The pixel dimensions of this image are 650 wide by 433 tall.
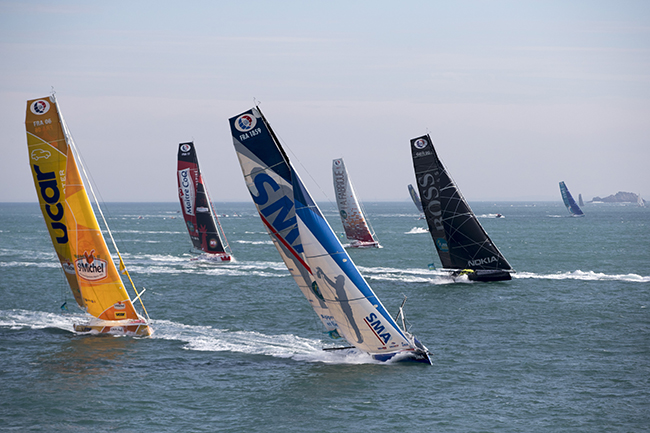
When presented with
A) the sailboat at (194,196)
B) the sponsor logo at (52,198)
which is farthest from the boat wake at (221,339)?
the sailboat at (194,196)

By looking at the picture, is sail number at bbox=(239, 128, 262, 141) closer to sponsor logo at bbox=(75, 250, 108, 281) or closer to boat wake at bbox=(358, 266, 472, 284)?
sponsor logo at bbox=(75, 250, 108, 281)

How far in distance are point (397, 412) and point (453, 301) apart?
18483 millimetres

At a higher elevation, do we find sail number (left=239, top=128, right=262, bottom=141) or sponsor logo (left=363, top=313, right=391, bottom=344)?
sail number (left=239, top=128, right=262, bottom=141)

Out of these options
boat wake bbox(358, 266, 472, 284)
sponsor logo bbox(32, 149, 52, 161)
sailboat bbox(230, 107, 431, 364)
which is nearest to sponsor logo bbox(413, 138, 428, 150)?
boat wake bbox(358, 266, 472, 284)

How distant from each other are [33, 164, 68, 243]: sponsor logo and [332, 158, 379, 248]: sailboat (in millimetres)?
44681

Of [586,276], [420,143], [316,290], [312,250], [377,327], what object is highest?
[420,143]

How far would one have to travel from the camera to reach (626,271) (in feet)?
166

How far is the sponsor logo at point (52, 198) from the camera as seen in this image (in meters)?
26.7

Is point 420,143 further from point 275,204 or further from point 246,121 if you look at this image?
point 246,121

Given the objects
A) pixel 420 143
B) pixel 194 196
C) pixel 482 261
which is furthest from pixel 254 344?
pixel 194 196

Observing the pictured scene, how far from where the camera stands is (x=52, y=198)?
2694 centimetres

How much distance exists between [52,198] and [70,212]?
1073mm

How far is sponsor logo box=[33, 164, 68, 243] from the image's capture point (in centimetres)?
2669

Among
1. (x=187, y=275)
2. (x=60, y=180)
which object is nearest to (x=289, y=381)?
(x=60, y=180)
